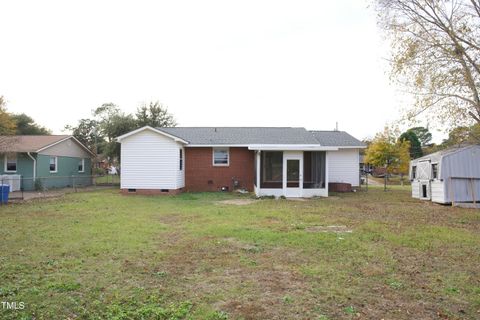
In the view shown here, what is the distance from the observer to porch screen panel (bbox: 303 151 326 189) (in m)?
18.9

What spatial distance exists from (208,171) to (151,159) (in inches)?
142

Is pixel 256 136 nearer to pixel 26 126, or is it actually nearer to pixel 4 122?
pixel 4 122

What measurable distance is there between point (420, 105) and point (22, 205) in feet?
54.0

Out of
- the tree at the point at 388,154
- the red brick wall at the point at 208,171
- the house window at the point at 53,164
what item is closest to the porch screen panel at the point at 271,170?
the red brick wall at the point at 208,171

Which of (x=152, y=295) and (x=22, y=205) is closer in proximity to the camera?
(x=152, y=295)

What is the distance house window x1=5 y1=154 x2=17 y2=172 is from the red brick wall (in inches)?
466

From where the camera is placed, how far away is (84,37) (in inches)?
546

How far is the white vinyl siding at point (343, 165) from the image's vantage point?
23.4 metres

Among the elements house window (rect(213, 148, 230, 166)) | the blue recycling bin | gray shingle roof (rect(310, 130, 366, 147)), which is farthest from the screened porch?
the blue recycling bin

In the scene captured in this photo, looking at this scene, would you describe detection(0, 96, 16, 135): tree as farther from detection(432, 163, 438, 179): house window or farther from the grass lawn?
detection(432, 163, 438, 179): house window

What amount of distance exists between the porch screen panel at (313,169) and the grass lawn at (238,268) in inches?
320

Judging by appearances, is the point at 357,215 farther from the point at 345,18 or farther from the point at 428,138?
the point at 428,138

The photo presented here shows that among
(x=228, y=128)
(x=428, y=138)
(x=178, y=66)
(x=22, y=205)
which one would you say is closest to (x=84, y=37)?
(x=178, y=66)

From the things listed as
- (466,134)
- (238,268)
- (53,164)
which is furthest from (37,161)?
(466,134)
